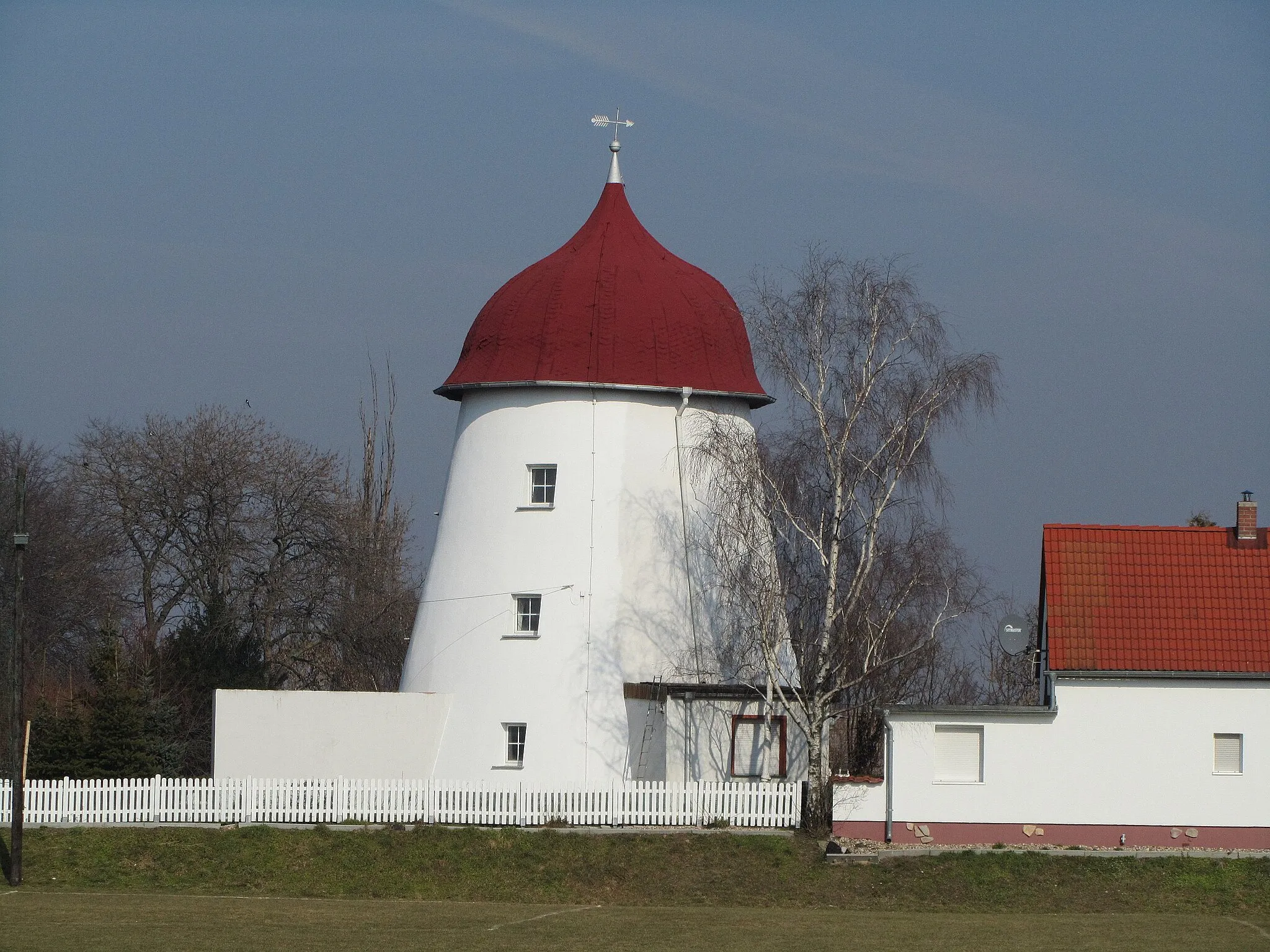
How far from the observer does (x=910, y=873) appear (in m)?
25.6

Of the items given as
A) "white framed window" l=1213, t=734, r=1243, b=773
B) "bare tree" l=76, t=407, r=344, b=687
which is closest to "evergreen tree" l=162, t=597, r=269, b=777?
"bare tree" l=76, t=407, r=344, b=687

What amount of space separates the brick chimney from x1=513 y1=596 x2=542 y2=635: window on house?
445 inches

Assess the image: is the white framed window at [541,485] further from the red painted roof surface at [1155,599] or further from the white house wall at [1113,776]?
the red painted roof surface at [1155,599]

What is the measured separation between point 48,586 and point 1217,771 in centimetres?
3056

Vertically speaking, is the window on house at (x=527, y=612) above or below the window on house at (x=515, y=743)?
above

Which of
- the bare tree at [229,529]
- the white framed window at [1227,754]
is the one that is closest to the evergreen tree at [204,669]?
the bare tree at [229,529]

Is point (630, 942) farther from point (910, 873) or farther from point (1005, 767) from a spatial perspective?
point (1005, 767)

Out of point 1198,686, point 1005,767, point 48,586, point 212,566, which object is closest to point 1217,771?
point 1198,686

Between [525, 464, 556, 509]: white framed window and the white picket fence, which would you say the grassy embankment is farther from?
[525, 464, 556, 509]: white framed window

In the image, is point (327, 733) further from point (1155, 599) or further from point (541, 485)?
point (1155, 599)

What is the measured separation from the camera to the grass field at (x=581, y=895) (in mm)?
20859

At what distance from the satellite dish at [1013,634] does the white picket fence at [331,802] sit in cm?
501

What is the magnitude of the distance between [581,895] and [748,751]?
6460 millimetres

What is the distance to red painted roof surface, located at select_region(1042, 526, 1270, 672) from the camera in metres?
27.4
